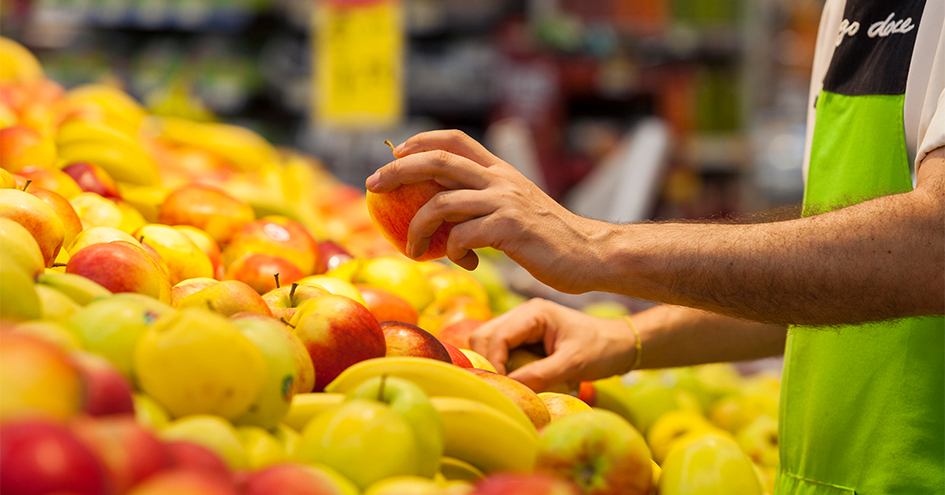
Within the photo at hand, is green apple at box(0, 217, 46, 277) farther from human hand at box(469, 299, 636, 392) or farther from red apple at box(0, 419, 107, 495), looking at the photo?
human hand at box(469, 299, 636, 392)

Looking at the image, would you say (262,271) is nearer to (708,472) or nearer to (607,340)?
(607,340)

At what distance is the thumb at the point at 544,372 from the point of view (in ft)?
4.47

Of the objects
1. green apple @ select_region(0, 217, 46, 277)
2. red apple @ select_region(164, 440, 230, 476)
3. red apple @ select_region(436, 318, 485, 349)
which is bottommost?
red apple @ select_region(436, 318, 485, 349)

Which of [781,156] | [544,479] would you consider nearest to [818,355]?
[544,479]

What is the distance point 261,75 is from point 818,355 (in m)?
4.04

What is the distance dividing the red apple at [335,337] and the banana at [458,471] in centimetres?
20

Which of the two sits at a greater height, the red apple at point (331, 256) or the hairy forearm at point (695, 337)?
the red apple at point (331, 256)

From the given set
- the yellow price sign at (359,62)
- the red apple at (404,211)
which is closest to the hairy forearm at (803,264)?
the red apple at (404,211)

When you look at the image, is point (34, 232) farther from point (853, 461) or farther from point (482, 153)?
point (853, 461)

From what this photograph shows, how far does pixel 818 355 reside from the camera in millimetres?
1383

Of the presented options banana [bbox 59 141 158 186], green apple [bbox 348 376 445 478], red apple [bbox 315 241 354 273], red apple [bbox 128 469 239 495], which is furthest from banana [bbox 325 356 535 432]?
banana [bbox 59 141 158 186]

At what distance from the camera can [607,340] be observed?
1484 mm

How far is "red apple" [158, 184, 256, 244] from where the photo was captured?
155 centimetres

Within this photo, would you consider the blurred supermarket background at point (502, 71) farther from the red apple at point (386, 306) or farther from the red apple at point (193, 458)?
the red apple at point (193, 458)
